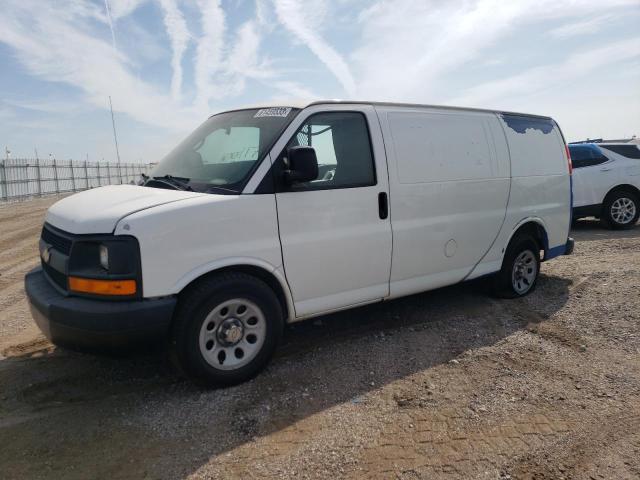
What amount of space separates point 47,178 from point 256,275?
23645mm

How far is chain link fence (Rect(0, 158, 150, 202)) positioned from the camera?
2002 cm

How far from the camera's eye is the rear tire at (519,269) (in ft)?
17.7

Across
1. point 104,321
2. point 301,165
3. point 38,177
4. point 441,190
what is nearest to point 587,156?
point 441,190

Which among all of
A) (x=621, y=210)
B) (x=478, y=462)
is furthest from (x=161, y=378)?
(x=621, y=210)

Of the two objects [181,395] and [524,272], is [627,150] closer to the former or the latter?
[524,272]

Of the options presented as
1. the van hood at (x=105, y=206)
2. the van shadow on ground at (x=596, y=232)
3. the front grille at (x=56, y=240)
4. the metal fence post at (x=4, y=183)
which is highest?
the metal fence post at (x=4, y=183)

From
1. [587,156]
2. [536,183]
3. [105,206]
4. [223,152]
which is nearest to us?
[105,206]

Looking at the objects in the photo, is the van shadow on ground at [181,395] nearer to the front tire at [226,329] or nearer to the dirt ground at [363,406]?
the dirt ground at [363,406]

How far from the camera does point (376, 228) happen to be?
13.2ft

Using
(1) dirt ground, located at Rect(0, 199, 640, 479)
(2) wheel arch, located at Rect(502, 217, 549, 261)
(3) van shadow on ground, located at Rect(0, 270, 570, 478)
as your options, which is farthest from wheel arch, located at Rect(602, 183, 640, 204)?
(3) van shadow on ground, located at Rect(0, 270, 570, 478)

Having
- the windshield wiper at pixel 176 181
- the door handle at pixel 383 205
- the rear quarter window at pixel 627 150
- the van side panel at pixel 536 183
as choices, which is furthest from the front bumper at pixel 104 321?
the rear quarter window at pixel 627 150

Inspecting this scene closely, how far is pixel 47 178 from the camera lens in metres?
23.2

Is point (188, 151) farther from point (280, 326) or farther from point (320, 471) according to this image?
point (320, 471)

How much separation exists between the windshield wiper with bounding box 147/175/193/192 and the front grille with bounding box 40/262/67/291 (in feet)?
3.31
